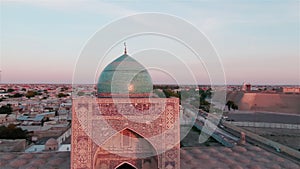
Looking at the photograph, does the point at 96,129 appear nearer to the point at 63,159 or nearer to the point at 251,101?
the point at 63,159

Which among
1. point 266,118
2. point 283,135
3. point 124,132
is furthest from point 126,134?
point 266,118

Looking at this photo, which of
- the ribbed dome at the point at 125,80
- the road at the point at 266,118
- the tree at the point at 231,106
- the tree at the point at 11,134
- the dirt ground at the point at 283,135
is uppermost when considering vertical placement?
the ribbed dome at the point at 125,80

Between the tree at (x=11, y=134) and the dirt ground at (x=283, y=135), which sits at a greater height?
the tree at (x=11, y=134)

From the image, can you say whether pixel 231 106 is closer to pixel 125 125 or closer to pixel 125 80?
pixel 125 80

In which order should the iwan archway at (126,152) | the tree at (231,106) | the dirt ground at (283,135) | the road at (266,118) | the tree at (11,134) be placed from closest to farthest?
the iwan archway at (126,152)
the tree at (11,134)
the dirt ground at (283,135)
the road at (266,118)
the tree at (231,106)

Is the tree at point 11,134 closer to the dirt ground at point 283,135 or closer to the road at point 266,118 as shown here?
the dirt ground at point 283,135

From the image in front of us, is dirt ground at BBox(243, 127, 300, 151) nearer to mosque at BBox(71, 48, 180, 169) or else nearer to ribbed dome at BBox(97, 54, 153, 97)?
mosque at BBox(71, 48, 180, 169)

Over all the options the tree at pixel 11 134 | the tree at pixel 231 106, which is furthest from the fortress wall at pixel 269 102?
the tree at pixel 11 134
